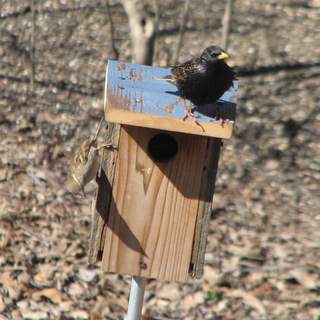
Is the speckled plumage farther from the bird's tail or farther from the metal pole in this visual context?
the metal pole

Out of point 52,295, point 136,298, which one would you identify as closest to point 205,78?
Answer: point 136,298

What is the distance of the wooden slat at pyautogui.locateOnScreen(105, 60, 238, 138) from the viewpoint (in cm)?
303

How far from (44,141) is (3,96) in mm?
1383

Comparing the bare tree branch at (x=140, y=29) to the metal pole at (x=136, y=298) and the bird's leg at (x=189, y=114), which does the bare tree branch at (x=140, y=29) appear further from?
the metal pole at (x=136, y=298)

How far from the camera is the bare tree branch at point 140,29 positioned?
6.88m

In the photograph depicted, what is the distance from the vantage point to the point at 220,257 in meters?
6.06

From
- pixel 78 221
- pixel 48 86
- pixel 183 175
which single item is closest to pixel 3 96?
pixel 48 86

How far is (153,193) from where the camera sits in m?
3.38

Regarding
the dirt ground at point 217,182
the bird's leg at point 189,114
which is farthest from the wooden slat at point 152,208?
the dirt ground at point 217,182

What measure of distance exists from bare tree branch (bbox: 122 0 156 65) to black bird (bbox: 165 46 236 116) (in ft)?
11.6

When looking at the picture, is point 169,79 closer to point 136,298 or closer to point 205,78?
point 205,78

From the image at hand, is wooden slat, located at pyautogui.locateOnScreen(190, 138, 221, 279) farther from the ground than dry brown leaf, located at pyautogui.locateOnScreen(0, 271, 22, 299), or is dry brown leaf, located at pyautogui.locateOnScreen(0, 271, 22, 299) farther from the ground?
wooden slat, located at pyautogui.locateOnScreen(190, 138, 221, 279)

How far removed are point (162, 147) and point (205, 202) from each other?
0.34 metres

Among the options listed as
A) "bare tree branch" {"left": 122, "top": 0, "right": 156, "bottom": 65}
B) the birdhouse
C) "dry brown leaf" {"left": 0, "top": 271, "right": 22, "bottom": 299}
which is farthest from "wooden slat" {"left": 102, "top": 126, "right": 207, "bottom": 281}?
"bare tree branch" {"left": 122, "top": 0, "right": 156, "bottom": 65}
